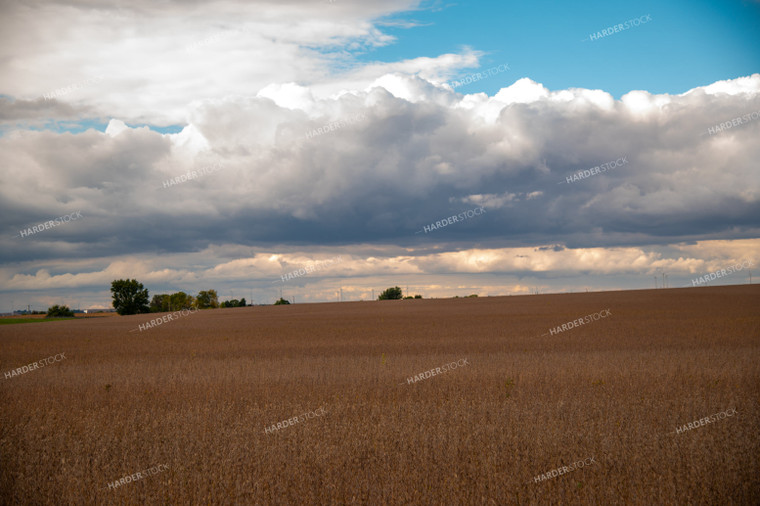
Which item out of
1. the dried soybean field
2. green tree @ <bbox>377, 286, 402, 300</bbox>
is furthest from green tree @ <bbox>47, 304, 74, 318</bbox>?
the dried soybean field

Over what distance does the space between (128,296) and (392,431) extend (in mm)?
149954

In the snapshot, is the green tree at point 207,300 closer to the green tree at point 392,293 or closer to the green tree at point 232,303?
the green tree at point 232,303

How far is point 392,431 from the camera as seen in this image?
1151cm

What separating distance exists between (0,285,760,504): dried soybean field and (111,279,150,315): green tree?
131 metres

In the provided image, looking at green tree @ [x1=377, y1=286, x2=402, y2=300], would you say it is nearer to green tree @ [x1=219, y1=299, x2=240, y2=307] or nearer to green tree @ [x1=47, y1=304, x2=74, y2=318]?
green tree @ [x1=219, y1=299, x2=240, y2=307]

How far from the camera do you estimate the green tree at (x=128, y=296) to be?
473ft

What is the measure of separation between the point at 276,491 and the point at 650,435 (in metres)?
7.51

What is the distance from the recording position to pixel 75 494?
889 centimetres

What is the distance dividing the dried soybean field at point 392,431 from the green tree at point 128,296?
130968mm

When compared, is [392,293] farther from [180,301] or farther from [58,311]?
[58,311]

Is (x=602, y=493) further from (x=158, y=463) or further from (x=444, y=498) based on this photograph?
(x=158, y=463)

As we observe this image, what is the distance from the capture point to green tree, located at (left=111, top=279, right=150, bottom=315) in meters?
144

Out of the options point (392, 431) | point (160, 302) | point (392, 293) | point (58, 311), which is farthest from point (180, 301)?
point (392, 431)

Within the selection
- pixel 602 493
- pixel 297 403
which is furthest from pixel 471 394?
pixel 602 493
